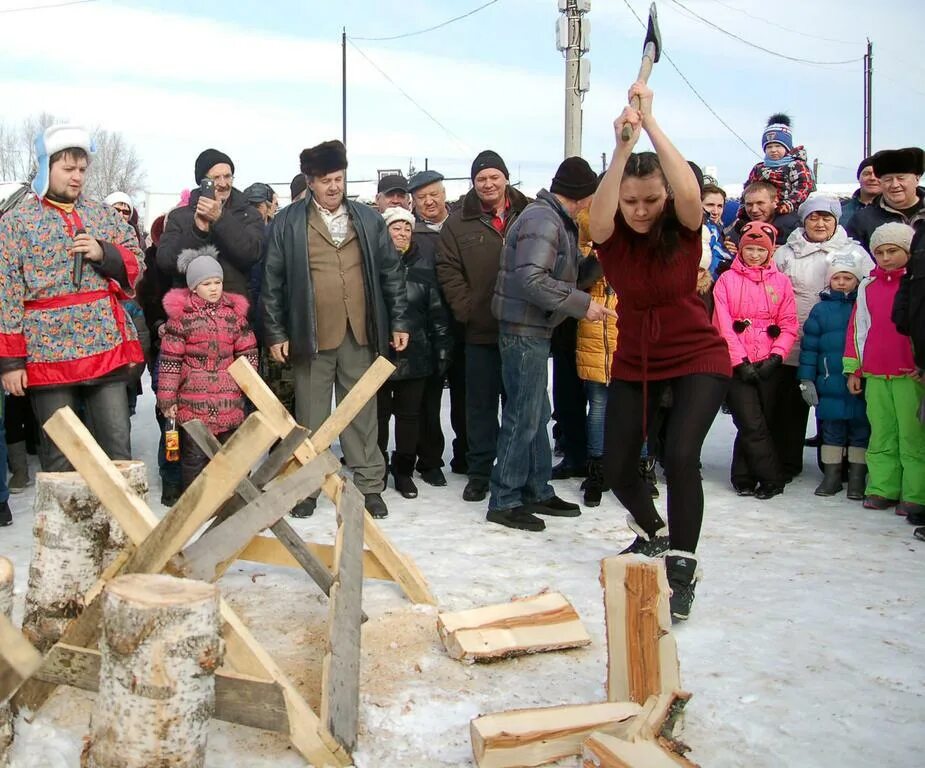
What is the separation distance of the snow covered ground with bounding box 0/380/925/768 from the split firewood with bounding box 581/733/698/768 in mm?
257

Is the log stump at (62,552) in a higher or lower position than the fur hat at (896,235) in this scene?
lower

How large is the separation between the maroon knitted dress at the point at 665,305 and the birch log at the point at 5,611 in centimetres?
249

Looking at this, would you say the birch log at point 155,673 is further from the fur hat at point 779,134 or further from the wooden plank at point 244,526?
the fur hat at point 779,134

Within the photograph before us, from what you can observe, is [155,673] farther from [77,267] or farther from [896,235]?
[896,235]

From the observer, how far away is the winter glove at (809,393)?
610 cm

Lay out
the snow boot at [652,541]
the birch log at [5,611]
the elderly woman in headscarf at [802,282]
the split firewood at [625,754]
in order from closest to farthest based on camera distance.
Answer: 1. the split firewood at [625,754]
2. the birch log at [5,611]
3. the snow boot at [652,541]
4. the elderly woman in headscarf at [802,282]

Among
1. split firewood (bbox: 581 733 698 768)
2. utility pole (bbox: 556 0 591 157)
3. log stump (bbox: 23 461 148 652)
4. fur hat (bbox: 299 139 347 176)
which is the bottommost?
split firewood (bbox: 581 733 698 768)

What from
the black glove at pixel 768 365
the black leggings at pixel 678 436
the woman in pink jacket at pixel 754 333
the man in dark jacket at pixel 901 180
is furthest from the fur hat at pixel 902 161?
the black leggings at pixel 678 436

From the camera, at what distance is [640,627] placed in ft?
9.50

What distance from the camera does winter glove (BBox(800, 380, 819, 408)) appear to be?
610 cm

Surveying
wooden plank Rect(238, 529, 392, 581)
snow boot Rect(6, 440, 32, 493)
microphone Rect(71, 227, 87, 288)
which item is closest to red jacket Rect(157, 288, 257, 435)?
microphone Rect(71, 227, 87, 288)

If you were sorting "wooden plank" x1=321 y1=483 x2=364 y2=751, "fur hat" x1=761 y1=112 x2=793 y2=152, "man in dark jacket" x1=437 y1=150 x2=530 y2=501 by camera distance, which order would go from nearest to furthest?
"wooden plank" x1=321 y1=483 x2=364 y2=751 → "man in dark jacket" x1=437 y1=150 x2=530 y2=501 → "fur hat" x1=761 y1=112 x2=793 y2=152

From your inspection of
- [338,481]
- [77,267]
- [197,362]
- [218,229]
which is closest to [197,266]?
[218,229]

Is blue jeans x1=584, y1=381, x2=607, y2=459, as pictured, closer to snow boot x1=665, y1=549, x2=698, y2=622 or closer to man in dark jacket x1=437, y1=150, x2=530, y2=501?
man in dark jacket x1=437, y1=150, x2=530, y2=501
